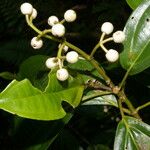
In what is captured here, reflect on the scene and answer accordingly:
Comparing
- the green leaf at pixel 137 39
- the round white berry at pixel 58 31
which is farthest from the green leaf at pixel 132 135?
the round white berry at pixel 58 31

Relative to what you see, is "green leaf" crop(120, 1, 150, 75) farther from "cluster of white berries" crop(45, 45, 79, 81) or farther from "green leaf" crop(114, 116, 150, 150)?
"cluster of white berries" crop(45, 45, 79, 81)

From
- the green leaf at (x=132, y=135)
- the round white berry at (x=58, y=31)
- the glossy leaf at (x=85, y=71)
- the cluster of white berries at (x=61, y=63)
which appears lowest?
the green leaf at (x=132, y=135)

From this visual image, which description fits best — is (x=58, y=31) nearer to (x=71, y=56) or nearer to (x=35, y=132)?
(x=71, y=56)

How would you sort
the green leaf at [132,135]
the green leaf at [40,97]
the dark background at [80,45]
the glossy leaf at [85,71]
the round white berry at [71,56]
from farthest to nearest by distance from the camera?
the dark background at [80,45] → the glossy leaf at [85,71] → the green leaf at [132,135] → the round white berry at [71,56] → the green leaf at [40,97]

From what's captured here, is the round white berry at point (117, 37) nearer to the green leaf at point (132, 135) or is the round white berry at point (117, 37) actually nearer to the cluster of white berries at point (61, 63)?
the cluster of white berries at point (61, 63)

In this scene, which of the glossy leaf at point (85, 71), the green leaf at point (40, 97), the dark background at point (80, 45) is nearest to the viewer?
the green leaf at point (40, 97)
